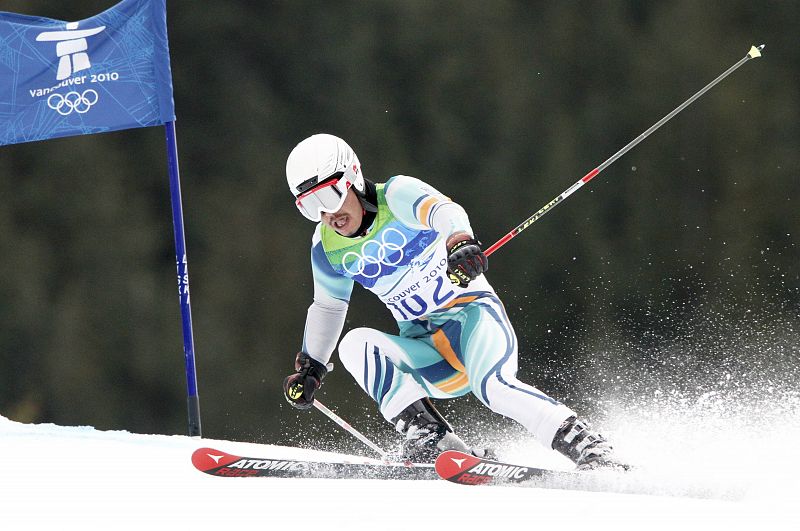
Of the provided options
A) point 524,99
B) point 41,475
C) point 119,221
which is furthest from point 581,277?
point 41,475

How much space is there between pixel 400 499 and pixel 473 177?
13.8 ft

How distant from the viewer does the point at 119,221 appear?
728 cm

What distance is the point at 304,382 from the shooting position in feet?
12.8

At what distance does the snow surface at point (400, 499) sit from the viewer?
270cm

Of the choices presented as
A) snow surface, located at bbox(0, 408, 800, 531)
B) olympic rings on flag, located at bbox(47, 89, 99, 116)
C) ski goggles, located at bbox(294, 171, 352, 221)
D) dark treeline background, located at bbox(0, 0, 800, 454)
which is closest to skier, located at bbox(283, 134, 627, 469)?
ski goggles, located at bbox(294, 171, 352, 221)

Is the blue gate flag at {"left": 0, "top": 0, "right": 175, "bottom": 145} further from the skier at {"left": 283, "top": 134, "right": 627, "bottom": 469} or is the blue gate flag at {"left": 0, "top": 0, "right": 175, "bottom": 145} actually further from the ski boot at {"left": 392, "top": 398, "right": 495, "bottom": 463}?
the ski boot at {"left": 392, "top": 398, "right": 495, "bottom": 463}

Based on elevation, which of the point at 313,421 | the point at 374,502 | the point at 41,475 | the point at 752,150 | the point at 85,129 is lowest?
the point at 313,421

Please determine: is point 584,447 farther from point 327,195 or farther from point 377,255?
point 327,195

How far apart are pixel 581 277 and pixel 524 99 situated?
1.22 meters

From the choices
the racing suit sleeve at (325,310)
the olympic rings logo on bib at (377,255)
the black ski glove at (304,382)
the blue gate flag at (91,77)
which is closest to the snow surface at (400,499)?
the black ski glove at (304,382)

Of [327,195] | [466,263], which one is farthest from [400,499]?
[327,195]

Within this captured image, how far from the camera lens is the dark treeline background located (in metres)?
7.04

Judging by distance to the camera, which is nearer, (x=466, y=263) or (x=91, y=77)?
(x=466, y=263)

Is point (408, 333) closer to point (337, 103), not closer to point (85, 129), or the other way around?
point (85, 129)
